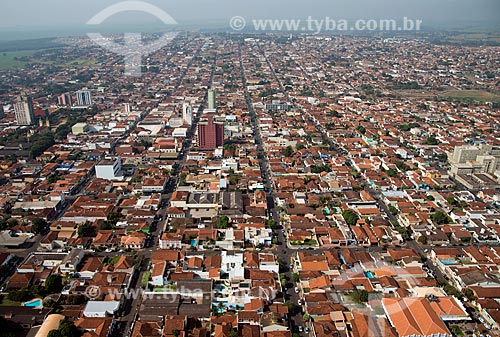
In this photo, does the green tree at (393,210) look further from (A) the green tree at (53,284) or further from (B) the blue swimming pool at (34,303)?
(B) the blue swimming pool at (34,303)

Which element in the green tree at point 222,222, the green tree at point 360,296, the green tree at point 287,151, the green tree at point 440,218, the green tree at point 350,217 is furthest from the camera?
the green tree at point 287,151

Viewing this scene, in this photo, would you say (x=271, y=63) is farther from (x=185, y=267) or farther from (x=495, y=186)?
(x=185, y=267)

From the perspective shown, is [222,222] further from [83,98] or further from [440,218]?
Result: [83,98]

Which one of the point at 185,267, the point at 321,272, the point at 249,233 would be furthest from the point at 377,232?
the point at 185,267

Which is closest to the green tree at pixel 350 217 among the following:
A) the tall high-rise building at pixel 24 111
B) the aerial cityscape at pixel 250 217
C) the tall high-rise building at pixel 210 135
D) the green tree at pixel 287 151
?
the aerial cityscape at pixel 250 217

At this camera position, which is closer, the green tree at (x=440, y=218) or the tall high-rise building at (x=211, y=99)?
the green tree at (x=440, y=218)

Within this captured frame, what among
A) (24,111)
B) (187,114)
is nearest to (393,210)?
(187,114)

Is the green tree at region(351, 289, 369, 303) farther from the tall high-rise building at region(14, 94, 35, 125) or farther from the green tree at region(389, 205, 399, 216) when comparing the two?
the tall high-rise building at region(14, 94, 35, 125)
